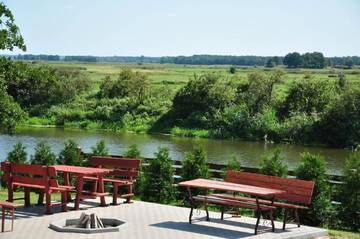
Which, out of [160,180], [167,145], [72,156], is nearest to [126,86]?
[167,145]

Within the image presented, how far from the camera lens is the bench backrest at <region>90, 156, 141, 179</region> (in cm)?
1549

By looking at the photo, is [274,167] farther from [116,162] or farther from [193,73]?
[193,73]

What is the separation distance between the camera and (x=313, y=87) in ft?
175

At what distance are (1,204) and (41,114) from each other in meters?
49.3

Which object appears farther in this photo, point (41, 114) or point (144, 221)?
point (41, 114)

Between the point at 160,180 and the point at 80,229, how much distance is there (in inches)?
209

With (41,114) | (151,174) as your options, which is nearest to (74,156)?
(151,174)

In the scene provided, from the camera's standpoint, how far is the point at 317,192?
49.4 ft

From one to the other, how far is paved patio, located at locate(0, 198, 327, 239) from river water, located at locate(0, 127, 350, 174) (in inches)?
716

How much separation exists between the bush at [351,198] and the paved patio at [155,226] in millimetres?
2351

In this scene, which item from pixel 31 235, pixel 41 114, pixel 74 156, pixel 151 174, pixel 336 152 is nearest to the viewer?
pixel 31 235

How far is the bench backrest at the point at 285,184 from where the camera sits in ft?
41.2

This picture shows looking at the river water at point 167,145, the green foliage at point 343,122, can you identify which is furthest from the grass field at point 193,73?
the river water at point 167,145

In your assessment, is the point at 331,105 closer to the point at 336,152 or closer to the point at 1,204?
the point at 336,152
